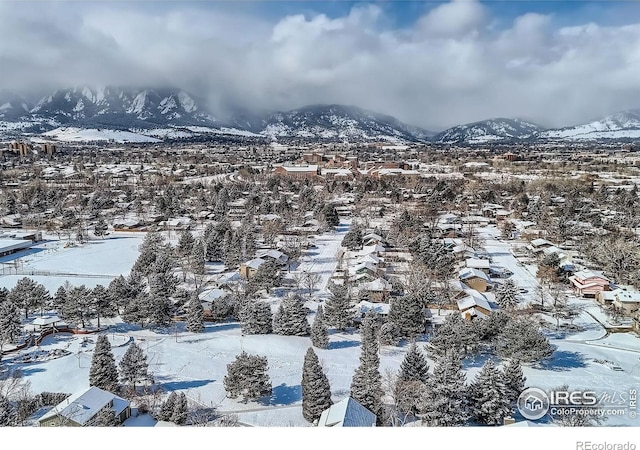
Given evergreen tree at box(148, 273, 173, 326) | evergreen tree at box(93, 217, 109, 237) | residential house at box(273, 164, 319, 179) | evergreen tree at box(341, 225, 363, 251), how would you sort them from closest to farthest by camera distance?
evergreen tree at box(148, 273, 173, 326) < evergreen tree at box(341, 225, 363, 251) < evergreen tree at box(93, 217, 109, 237) < residential house at box(273, 164, 319, 179)

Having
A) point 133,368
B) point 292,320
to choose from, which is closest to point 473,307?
point 292,320

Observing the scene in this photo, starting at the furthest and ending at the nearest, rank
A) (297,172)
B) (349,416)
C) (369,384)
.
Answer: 1. (297,172)
2. (369,384)
3. (349,416)

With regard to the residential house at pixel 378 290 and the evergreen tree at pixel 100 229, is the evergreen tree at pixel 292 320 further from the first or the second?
the evergreen tree at pixel 100 229

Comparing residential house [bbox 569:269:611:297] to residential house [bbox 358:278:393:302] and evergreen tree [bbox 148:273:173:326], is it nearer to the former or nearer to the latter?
residential house [bbox 358:278:393:302]

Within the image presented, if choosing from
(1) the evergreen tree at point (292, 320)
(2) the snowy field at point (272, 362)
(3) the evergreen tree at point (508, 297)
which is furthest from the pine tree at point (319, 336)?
(3) the evergreen tree at point (508, 297)

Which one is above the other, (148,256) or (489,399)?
(148,256)

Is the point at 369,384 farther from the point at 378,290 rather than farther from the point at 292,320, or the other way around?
the point at 378,290

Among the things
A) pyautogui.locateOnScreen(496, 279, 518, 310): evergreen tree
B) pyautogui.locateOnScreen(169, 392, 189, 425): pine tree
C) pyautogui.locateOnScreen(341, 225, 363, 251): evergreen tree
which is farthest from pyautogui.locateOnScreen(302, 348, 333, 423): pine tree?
pyautogui.locateOnScreen(341, 225, 363, 251): evergreen tree
